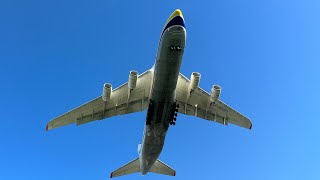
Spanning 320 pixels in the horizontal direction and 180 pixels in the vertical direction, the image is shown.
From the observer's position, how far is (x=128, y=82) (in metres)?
29.0

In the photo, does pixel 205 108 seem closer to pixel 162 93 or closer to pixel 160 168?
pixel 162 93

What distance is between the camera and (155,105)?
2831 centimetres

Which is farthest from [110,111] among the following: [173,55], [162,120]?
[173,55]

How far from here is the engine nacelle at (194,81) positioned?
96.2 feet

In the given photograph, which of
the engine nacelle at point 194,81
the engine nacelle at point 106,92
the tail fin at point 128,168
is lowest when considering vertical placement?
the tail fin at point 128,168

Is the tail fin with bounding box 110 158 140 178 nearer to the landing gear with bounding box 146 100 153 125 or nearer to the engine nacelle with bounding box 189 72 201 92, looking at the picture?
the landing gear with bounding box 146 100 153 125

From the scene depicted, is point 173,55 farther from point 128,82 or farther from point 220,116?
point 220,116

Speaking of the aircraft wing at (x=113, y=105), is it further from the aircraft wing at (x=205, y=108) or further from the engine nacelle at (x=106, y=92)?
the aircraft wing at (x=205, y=108)

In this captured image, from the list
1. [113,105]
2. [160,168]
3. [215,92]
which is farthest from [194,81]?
[160,168]

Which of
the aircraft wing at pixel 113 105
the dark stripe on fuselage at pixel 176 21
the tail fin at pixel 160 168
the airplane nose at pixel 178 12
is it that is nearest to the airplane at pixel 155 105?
the aircraft wing at pixel 113 105

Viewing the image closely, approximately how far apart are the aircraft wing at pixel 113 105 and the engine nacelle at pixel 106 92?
0.70m

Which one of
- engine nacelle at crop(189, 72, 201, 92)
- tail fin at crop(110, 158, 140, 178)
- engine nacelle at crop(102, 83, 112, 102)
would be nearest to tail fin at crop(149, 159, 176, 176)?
tail fin at crop(110, 158, 140, 178)

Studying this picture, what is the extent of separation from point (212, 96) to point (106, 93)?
25.1ft

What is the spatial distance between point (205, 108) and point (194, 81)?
2.91m
